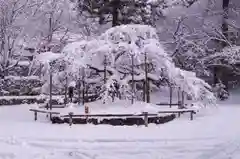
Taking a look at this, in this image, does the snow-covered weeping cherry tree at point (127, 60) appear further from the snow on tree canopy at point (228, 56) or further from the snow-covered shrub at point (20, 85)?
the snow-covered shrub at point (20, 85)

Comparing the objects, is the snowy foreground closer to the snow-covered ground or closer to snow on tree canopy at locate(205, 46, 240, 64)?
the snow-covered ground

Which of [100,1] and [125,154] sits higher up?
[100,1]

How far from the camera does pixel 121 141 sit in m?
14.6

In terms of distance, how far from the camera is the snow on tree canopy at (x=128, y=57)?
2086 centimetres

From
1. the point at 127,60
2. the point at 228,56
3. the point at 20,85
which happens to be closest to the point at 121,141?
the point at 127,60

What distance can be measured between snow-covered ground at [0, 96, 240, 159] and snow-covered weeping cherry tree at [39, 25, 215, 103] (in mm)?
2718

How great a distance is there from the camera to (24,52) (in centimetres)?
3938

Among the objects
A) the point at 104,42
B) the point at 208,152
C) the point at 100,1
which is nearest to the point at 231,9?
the point at 100,1

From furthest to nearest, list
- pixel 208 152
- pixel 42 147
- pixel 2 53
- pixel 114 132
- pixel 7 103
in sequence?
pixel 2 53 → pixel 7 103 → pixel 114 132 → pixel 42 147 → pixel 208 152

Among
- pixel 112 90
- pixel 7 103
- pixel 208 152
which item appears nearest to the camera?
pixel 208 152

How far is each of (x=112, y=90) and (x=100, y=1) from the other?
1136 cm

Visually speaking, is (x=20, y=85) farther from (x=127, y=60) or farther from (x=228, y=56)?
(x=228, y=56)

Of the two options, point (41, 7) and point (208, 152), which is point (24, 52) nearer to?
point (41, 7)

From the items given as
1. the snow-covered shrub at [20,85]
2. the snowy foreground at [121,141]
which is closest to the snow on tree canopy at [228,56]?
the snowy foreground at [121,141]
